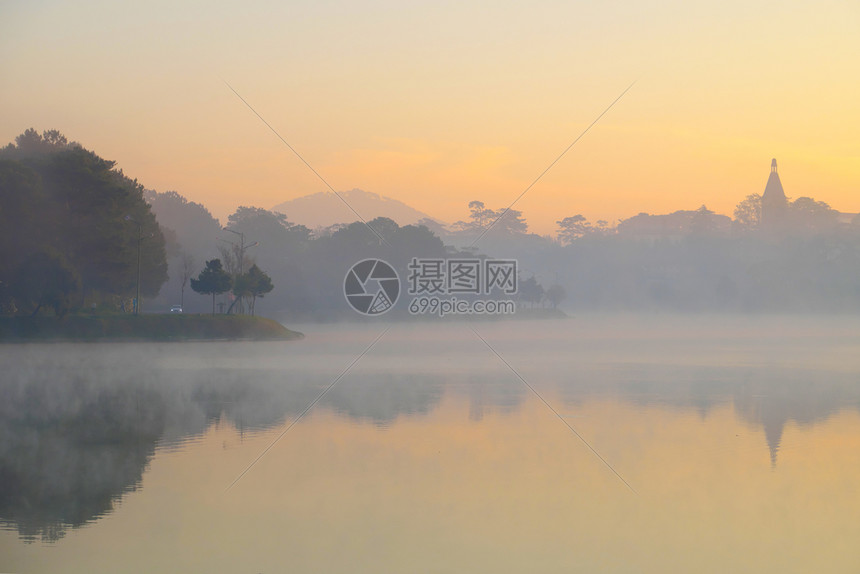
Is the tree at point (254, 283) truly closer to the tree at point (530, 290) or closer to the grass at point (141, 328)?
the grass at point (141, 328)

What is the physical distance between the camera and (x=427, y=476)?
12.7 m

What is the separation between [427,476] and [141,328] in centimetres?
3957

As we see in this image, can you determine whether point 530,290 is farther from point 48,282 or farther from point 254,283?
point 48,282

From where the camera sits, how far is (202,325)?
51.9 metres

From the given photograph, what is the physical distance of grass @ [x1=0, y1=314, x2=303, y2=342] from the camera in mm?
45344

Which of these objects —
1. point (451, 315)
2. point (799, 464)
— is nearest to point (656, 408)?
point (799, 464)

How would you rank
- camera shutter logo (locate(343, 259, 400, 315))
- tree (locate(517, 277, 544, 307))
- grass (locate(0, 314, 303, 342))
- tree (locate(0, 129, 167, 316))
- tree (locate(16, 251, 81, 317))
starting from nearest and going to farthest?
grass (locate(0, 314, 303, 342)), tree (locate(16, 251, 81, 317)), tree (locate(0, 129, 167, 316)), camera shutter logo (locate(343, 259, 400, 315)), tree (locate(517, 277, 544, 307))

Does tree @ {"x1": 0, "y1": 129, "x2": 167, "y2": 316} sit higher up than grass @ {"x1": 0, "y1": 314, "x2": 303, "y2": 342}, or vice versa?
tree @ {"x1": 0, "y1": 129, "x2": 167, "y2": 316}

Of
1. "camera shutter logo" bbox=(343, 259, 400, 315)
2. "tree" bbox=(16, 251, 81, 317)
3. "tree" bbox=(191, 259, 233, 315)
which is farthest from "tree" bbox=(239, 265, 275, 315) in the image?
"camera shutter logo" bbox=(343, 259, 400, 315)

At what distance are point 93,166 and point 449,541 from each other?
51.2m

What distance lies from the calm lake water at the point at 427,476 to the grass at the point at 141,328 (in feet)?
71.2

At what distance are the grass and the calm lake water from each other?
2170 centimetres

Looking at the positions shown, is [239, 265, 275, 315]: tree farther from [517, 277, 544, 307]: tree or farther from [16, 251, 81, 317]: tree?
[517, 277, 544, 307]: tree

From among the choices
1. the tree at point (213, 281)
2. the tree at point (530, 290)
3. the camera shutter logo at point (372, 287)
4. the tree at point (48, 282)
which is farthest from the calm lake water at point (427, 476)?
the tree at point (530, 290)
